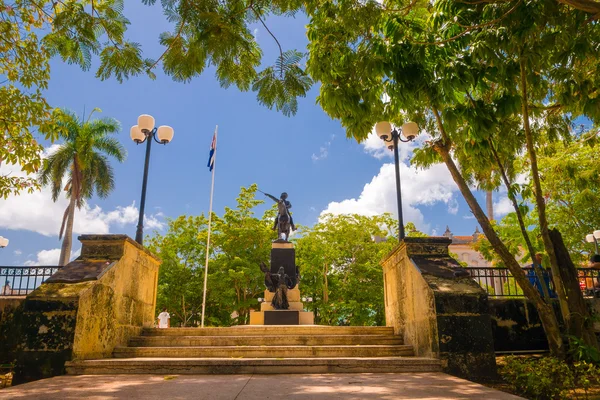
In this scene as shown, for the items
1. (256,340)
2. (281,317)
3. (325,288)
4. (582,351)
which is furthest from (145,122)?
(325,288)

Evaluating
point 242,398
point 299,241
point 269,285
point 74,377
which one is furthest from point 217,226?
point 242,398

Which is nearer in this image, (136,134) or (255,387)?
(255,387)

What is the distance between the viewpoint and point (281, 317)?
485 inches

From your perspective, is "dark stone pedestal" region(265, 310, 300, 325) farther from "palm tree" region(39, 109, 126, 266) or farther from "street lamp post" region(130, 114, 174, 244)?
"palm tree" region(39, 109, 126, 266)

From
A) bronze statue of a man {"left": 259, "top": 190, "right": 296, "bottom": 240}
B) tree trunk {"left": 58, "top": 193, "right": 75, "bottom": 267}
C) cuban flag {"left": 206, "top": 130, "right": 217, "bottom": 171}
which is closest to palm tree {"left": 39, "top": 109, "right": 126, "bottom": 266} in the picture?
tree trunk {"left": 58, "top": 193, "right": 75, "bottom": 267}

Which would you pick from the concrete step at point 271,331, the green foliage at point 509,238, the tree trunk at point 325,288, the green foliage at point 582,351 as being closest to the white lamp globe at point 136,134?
the concrete step at point 271,331

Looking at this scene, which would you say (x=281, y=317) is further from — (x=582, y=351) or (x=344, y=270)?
(x=344, y=270)

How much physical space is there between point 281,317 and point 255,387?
8.09 metres

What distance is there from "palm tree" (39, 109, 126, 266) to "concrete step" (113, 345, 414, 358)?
25.6m

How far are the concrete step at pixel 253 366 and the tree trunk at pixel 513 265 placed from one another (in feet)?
5.99

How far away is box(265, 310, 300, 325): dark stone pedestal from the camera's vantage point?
484 inches

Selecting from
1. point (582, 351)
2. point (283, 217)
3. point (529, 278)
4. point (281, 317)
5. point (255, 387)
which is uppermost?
point (283, 217)

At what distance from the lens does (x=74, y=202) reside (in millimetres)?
30016

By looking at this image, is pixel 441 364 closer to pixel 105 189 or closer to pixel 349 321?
pixel 349 321
